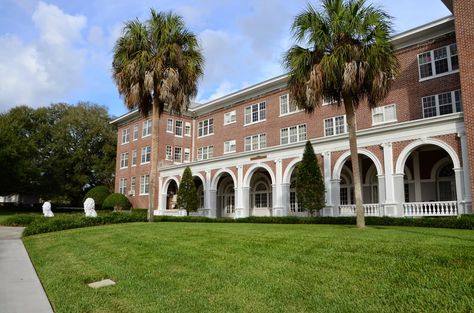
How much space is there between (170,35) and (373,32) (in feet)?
40.6

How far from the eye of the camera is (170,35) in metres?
23.8

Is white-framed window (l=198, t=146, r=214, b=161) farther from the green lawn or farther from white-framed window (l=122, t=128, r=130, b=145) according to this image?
the green lawn

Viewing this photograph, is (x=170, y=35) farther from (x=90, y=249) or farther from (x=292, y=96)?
(x=90, y=249)

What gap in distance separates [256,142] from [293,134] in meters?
4.48

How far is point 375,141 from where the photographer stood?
2262cm

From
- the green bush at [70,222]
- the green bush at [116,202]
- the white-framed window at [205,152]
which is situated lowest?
the green bush at [70,222]

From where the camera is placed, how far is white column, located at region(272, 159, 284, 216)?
27.1m

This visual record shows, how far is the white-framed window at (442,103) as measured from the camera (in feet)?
77.4

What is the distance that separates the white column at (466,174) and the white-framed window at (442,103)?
5.29 meters

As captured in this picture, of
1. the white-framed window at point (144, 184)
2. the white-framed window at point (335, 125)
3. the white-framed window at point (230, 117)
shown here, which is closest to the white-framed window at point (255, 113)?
the white-framed window at point (230, 117)

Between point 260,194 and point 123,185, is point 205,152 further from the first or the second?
point 123,185

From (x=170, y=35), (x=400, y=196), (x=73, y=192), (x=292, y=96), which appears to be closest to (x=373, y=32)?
(x=292, y=96)

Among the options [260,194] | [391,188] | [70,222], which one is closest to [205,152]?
[260,194]

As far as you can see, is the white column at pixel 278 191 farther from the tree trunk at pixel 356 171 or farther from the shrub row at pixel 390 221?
the tree trunk at pixel 356 171
